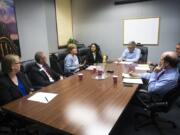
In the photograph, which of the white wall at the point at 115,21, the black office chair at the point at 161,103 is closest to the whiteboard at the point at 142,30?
the white wall at the point at 115,21

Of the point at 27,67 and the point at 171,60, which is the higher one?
the point at 171,60

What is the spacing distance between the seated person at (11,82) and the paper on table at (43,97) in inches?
9.7

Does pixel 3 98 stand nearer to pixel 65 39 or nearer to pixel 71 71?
pixel 71 71

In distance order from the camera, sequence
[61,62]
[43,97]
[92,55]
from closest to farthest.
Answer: [43,97]
[61,62]
[92,55]

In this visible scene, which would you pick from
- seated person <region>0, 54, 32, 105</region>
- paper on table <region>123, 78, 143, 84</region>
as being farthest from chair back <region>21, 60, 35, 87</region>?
paper on table <region>123, 78, 143, 84</region>

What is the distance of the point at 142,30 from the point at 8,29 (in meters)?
3.52

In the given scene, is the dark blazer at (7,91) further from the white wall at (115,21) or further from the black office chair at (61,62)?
the white wall at (115,21)

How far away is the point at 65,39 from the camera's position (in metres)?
5.18

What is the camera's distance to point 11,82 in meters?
1.93

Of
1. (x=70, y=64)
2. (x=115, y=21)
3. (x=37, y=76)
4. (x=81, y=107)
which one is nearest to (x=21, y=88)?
(x=37, y=76)

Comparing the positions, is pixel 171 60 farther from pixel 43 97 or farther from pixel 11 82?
pixel 11 82

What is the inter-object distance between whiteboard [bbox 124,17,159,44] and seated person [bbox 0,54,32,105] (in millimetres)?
3641

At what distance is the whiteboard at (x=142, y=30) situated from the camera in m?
4.59

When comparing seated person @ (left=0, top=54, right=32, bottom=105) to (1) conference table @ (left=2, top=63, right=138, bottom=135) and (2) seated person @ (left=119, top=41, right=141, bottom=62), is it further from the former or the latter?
(2) seated person @ (left=119, top=41, right=141, bottom=62)
